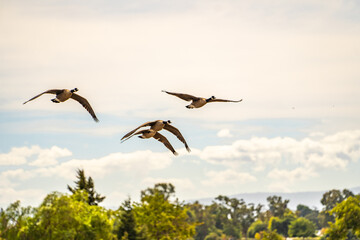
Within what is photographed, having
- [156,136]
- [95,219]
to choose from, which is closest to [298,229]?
[95,219]

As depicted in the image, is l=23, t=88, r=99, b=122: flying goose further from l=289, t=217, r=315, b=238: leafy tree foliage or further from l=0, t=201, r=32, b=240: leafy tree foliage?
l=289, t=217, r=315, b=238: leafy tree foliage

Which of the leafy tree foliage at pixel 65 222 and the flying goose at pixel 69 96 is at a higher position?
the flying goose at pixel 69 96

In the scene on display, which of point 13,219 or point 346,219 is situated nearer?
point 13,219

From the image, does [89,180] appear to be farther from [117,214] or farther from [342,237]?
[342,237]

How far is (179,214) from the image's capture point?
9419 centimetres

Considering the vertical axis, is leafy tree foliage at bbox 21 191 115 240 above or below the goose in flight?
below

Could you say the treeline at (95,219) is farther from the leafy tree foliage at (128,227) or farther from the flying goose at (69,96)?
the flying goose at (69,96)

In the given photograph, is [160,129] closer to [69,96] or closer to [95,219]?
[69,96]

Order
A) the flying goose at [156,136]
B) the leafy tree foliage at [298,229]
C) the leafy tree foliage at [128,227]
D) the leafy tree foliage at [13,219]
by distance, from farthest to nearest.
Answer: the leafy tree foliage at [298,229]
the leafy tree foliage at [128,227]
the leafy tree foliage at [13,219]
the flying goose at [156,136]

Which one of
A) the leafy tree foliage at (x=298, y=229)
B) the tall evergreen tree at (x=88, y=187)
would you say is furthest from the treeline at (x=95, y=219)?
Result: the leafy tree foliage at (x=298, y=229)

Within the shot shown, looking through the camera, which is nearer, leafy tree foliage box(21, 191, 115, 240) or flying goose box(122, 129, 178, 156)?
flying goose box(122, 129, 178, 156)

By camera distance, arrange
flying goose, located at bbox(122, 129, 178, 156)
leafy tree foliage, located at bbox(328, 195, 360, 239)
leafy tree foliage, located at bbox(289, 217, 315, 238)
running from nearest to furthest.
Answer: flying goose, located at bbox(122, 129, 178, 156)
leafy tree foliage, located at bbox(328, 195, 360, 239)
leafy tree foliage, located at bbox(289, 217, 315, 238)

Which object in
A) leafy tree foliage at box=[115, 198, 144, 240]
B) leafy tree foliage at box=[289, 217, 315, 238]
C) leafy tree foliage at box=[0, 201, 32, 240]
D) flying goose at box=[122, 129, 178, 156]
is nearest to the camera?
flying goose at box=[122, 129, 178, 156]

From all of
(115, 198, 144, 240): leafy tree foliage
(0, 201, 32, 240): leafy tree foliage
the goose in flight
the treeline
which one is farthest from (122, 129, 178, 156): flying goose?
(115, 198, 144, 240): leafy tree foliage
